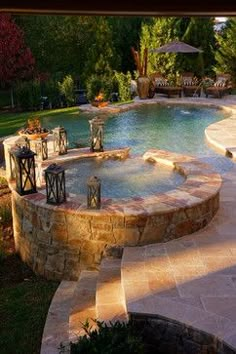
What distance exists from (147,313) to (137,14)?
3731mm

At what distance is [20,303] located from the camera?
667cm

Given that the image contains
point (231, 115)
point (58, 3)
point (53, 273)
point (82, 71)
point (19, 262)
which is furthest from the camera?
point (82, 71)

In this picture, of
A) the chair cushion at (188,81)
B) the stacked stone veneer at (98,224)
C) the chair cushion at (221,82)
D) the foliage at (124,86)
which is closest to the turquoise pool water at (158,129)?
the foliage at (124,86)

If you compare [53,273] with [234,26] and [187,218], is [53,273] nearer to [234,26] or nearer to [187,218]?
[187,218]

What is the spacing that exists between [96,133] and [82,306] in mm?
5331

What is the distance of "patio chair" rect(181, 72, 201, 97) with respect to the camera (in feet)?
66.8

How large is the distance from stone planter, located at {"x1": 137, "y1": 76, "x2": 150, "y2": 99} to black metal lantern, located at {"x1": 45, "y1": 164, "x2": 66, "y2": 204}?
1318cm

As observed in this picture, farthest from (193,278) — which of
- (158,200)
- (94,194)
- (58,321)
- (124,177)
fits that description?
(124,177)

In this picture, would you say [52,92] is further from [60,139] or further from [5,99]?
[60,139]

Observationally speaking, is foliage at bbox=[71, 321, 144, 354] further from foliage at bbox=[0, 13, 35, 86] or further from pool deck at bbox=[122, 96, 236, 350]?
foliage at bbox=[0, 13, 35, 86]

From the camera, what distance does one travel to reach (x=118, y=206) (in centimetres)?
683

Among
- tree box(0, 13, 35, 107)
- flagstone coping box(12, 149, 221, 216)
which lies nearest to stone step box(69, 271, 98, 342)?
flagstone coping box(12, 149, 221, 216)

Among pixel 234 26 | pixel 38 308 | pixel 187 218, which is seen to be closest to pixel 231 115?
pixel 234 26

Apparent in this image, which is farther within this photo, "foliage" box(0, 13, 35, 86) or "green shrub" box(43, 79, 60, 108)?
"green shrub" box(43, 79, 60, 108)
